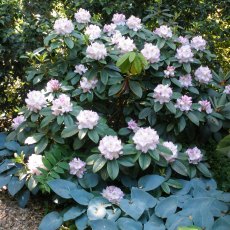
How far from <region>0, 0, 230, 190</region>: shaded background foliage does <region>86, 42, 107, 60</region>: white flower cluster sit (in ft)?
1.81

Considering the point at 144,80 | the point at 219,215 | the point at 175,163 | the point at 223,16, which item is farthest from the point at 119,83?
the point at 223,16

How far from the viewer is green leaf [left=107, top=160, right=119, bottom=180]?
238 cm

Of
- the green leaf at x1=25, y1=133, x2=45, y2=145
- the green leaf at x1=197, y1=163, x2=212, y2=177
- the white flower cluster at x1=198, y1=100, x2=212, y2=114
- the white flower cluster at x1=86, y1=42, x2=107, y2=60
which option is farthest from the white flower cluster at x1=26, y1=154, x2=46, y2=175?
the white flower cluster at x1=198, y1=100, x2=212, y2=114

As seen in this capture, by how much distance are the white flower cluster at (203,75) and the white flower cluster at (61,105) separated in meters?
1.07

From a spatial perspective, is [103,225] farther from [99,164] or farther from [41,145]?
[41,145]

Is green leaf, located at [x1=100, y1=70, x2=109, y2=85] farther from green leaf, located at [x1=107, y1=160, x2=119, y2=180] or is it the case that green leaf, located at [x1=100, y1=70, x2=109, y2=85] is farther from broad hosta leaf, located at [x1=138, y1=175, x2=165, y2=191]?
broad hosta leaf, located at [x1=138, y1=175, x2=165, y2=191]

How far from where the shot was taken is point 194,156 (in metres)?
2.77

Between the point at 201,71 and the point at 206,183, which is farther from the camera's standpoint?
the point at 201,71

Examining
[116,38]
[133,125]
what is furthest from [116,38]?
[133,125]

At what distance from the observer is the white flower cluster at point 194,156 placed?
2768mm

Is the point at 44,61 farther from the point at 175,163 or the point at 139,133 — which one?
the point at 175,163

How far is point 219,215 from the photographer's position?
7.68 ft

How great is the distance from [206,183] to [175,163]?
30 centimetres

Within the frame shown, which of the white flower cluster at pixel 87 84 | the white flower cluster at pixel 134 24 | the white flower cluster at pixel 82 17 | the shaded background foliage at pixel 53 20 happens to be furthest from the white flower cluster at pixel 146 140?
the white flower cluster at pixel 82 17
